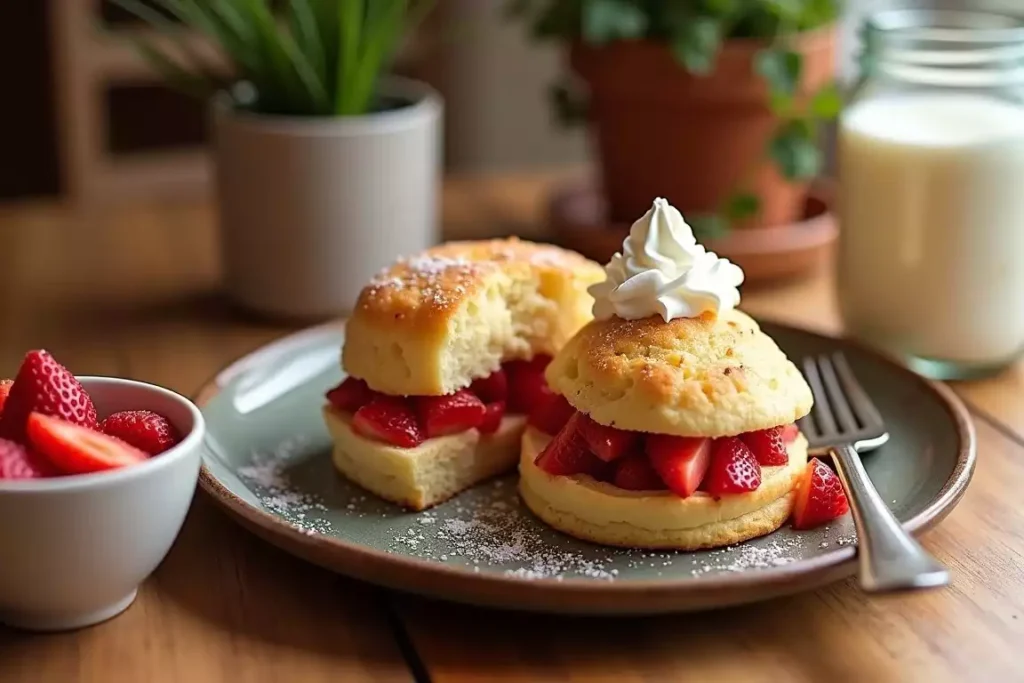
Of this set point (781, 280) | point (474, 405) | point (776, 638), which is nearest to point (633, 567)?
point (776, 638)

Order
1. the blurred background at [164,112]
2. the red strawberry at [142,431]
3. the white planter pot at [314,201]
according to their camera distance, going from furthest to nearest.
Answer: the blurred background at [164,112] → the white planter pot at [314,201] → the red strawberry at [142,431]

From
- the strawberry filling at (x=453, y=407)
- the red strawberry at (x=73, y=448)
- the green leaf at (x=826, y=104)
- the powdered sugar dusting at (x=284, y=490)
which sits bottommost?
the powdered sugar dusting at (x=284, y=490)

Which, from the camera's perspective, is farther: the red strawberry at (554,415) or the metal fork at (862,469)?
the red strawberry at (554,415)


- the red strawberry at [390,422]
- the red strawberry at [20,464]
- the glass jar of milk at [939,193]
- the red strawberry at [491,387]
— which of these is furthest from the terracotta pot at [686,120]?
the red strawberry at [20,464]

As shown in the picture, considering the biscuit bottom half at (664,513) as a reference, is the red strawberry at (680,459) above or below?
above

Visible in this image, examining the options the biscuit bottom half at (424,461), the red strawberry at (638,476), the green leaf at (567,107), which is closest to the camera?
the red strawberry at (638,476)

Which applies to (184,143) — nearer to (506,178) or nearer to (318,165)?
(506,178)

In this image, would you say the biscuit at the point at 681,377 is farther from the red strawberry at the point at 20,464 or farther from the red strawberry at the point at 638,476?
the red strawberry at the point at 20,464

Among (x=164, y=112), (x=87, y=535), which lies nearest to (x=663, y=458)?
(x=87, y=535)
